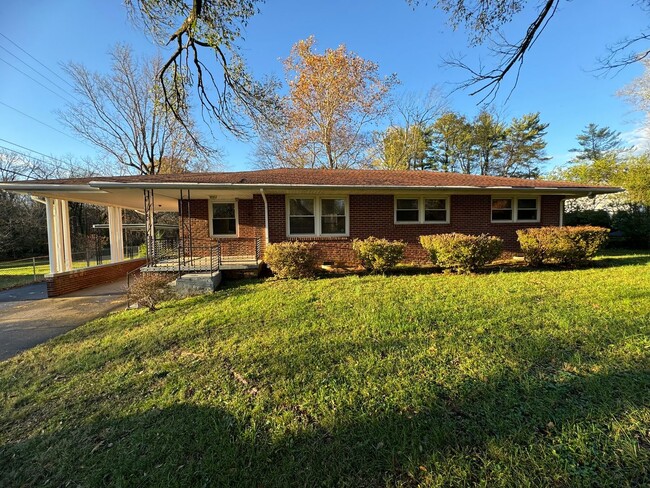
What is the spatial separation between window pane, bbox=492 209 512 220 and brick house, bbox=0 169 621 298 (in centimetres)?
4

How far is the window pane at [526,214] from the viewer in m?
10.7

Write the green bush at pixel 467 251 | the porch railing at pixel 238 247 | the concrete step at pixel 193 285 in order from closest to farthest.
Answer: the concrete step at pixel 193 285 → the green bush at pixel 467 251 → the porch railing at pixel 238 247

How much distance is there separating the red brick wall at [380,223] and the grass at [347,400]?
471 cm

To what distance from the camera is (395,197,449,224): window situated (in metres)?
10.1

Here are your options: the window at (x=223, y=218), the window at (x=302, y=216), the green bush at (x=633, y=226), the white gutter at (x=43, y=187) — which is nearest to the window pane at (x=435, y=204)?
the window at (x=302, y=216)

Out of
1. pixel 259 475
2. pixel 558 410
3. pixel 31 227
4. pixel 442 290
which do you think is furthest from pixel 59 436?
pixel 31 227

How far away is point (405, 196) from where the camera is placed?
1005 centimetres

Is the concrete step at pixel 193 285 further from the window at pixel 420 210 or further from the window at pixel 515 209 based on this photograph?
the window at pixel 515 209

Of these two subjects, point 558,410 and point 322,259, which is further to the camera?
point 322,259

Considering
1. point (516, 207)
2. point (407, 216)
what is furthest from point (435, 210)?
point (516, 207)

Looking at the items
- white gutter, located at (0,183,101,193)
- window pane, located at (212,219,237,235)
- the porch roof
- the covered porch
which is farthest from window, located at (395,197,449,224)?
white gutter, located at (0,183,101,193)

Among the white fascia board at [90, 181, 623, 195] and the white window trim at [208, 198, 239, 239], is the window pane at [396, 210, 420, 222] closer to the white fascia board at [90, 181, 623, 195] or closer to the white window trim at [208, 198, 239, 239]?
the white fascia board at [90, 181, 623, 195]

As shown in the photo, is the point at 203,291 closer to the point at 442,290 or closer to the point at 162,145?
the point at 442,290

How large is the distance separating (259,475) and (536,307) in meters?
4.89
